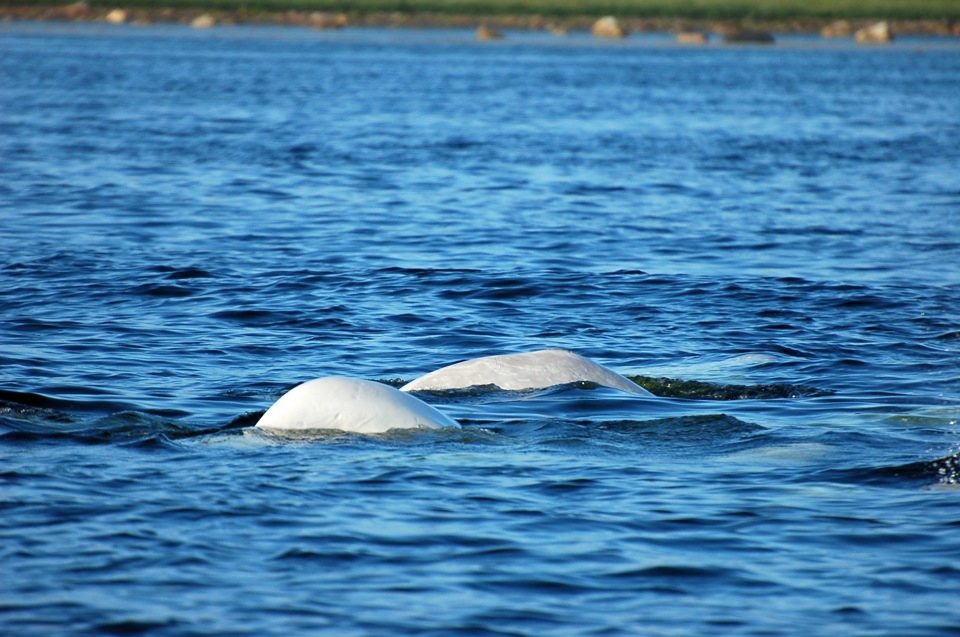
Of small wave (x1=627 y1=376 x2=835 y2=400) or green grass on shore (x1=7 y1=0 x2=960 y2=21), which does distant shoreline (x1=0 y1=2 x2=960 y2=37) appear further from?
small wave (x1=627 y1=376 x2=835 y2=400)

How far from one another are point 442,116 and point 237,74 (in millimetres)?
21070

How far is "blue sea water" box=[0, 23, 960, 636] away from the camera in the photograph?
20.8ft

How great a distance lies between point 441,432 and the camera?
8.69 metres

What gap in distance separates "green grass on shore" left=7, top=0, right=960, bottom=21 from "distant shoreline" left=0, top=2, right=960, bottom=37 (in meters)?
0.52

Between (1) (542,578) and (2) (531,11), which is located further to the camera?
(2) (531,11)

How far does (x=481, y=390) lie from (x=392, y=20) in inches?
4405

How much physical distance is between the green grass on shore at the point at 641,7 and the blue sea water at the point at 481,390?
87005mm

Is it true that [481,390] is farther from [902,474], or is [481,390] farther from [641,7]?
[641,7]

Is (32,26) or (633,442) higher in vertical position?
(32,26)

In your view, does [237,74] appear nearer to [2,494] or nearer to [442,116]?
[442,116]

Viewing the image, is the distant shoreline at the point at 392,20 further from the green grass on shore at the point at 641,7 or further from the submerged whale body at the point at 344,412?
the submerged whale body at the point at 344,412

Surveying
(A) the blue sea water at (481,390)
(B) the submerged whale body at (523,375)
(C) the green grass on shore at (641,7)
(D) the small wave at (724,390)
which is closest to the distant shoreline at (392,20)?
(C) the green grass on shore at (641,7)

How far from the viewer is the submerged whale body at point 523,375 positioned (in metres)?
10.1

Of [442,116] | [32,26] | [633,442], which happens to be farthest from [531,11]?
[633,442]
